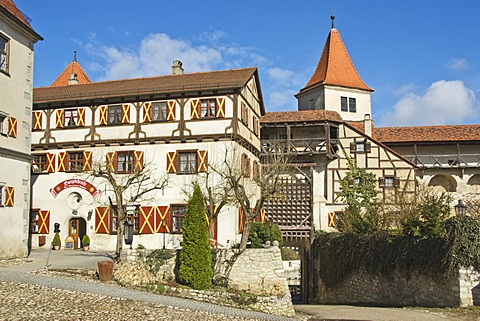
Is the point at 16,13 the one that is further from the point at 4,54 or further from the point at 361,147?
the point at 361,147

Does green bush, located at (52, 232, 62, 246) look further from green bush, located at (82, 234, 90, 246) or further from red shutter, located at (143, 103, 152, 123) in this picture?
red shutter, located at (143, 103, 152, 123)

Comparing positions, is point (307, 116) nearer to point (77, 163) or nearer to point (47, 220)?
→ point (77, 163)

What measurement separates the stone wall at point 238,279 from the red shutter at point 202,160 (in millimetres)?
5624

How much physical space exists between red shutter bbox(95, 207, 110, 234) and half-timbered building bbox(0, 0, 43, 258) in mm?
4654

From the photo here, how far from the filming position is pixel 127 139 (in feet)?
80.0

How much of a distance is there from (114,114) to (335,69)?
23.4m

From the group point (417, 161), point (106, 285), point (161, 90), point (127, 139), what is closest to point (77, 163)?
point (127, 139)

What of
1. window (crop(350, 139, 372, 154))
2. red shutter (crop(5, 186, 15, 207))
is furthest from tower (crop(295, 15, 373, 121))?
red shutter (crop(5, 186, 15, 207))

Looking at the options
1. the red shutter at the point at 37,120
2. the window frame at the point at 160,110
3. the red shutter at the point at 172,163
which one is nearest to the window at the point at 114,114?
the window frame at the point at 160,110

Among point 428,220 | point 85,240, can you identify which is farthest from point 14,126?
point 428,220

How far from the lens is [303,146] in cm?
3095

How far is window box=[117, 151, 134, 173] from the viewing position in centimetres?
2430

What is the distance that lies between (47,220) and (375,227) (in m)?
15.4

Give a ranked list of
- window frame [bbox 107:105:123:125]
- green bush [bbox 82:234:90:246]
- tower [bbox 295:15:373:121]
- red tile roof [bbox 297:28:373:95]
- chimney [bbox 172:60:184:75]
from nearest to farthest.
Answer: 1. green bush [bbox 82:234:90:246]
2. window frame [bbox 107:105:123:125]
3. chimney [bbox 172:60:184:75]
4. tower [bbox 295:15:373:121]
5. red tile roof [bbox 297:28:373:95]
